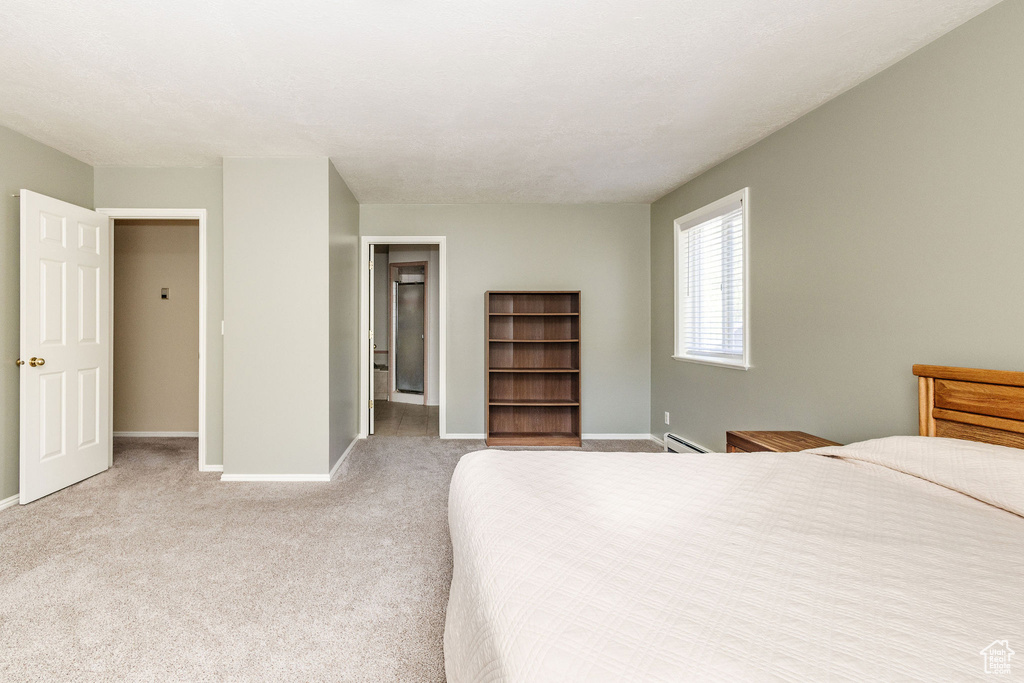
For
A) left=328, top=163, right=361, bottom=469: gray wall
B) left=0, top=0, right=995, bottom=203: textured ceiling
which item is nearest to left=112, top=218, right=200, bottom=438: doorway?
left=0, top=0, right=995, bottom=203: textured ceiling

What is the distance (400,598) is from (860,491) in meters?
1.74

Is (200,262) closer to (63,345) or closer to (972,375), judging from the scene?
(63,345)

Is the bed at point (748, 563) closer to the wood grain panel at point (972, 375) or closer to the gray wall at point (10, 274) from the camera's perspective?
the wood grain panel at point (972, 375)

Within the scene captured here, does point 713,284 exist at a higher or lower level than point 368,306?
higher

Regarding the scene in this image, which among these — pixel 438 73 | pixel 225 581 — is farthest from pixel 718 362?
pixel 225 581

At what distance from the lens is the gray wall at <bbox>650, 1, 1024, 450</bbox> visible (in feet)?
5.64

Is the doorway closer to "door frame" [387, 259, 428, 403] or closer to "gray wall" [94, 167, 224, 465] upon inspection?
"gray wall" [94, 167, 224, 465]

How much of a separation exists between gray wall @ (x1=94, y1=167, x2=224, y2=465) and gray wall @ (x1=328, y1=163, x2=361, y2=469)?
2.95ft

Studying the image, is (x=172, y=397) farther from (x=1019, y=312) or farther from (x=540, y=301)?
(x=1019, y=312)

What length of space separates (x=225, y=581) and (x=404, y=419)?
365 cm

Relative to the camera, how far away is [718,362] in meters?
3.54

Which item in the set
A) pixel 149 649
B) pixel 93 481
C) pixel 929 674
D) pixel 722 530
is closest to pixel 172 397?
pixel 93 481

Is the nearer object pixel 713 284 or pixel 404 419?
pixel 713 284

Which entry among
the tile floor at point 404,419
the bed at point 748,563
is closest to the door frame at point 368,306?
the tile floor at point 404,419
